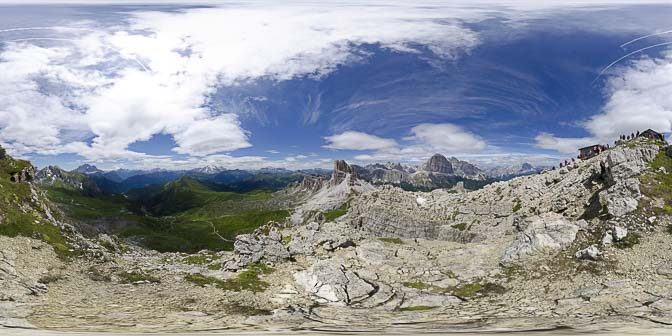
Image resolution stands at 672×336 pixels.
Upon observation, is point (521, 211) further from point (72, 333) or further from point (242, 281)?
point (72, 333)

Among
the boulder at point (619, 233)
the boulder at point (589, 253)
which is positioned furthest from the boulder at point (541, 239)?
the boulder at point (619, 233)

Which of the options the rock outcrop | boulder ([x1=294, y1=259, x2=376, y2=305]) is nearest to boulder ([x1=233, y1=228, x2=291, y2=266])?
boulder ([x1=294, y1=259, x2=376, y2=305])

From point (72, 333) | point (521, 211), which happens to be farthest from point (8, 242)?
point (521, 211)

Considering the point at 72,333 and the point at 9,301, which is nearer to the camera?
the point at 72,333

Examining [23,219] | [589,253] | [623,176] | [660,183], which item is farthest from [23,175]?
[660,183]

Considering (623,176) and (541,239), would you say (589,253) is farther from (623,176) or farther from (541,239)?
(623,176)

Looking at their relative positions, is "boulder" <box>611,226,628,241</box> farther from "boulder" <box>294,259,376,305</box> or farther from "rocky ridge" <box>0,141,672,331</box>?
"boulder" <box>294,259,376,305</box>
